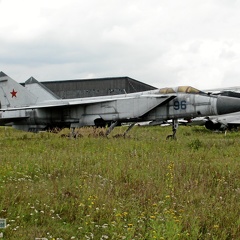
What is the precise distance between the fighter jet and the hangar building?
93.8 ft

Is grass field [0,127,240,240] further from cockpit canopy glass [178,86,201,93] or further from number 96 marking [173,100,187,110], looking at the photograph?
cockpit canopy glass [178,86,201,93]

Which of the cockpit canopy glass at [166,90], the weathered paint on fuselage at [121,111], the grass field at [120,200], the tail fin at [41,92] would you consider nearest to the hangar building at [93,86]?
the tail fin at [41,92]

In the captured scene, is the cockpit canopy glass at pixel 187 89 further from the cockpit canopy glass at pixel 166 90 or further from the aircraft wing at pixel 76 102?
the aircraft wing at pixel 76 102

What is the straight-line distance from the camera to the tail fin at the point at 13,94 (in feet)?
67.8

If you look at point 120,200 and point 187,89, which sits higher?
point 187,89

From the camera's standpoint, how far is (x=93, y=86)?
50219mm

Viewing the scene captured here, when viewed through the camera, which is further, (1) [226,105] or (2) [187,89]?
(2) [187,89]

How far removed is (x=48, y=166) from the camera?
25.2 feet

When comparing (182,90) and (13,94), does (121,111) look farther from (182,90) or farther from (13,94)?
(13,94)

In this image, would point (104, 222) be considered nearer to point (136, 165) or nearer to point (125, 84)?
point (136, 165)

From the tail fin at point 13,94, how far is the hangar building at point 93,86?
2845cm

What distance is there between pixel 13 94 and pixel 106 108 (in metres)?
5.82

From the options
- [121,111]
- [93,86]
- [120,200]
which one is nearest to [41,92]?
[121,111]

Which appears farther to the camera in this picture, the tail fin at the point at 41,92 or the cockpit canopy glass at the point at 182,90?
the tail fin at the point at 41,92
